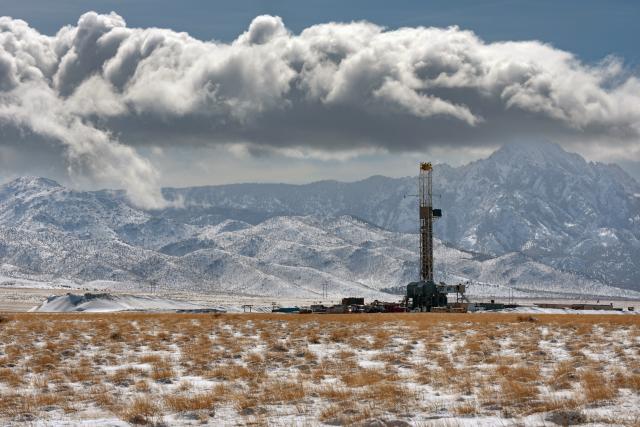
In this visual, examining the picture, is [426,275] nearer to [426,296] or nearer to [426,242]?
[426,242]

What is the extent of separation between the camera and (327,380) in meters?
24.5

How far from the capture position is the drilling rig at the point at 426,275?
133 metres

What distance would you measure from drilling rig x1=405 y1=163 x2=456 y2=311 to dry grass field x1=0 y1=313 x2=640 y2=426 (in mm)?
93123

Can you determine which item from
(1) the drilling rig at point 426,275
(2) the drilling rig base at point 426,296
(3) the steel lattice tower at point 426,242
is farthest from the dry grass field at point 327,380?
(3) the steel lattice tower at point 426,242

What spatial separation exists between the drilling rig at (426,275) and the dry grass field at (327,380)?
93.1 m

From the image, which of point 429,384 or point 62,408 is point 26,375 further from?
point 429,384

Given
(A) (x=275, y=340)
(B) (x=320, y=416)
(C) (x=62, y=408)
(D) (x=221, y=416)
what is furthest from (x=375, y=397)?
(A) (x=275, y=340)

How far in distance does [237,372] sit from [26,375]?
7208 mm

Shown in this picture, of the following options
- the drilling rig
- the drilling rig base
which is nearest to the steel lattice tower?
the drilling rig

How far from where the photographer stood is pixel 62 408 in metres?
19.8

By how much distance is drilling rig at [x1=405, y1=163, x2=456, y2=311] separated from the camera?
133 m

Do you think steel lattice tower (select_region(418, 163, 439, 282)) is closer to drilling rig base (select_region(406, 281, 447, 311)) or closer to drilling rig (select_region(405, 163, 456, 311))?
drilling rig (select_region(405, 163, 456, 311))

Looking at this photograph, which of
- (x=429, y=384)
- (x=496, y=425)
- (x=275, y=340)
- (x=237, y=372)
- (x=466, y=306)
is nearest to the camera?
(x=496, y=425)

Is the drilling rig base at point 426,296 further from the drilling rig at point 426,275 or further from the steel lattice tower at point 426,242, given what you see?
the steel lattice tower at point 426,242
